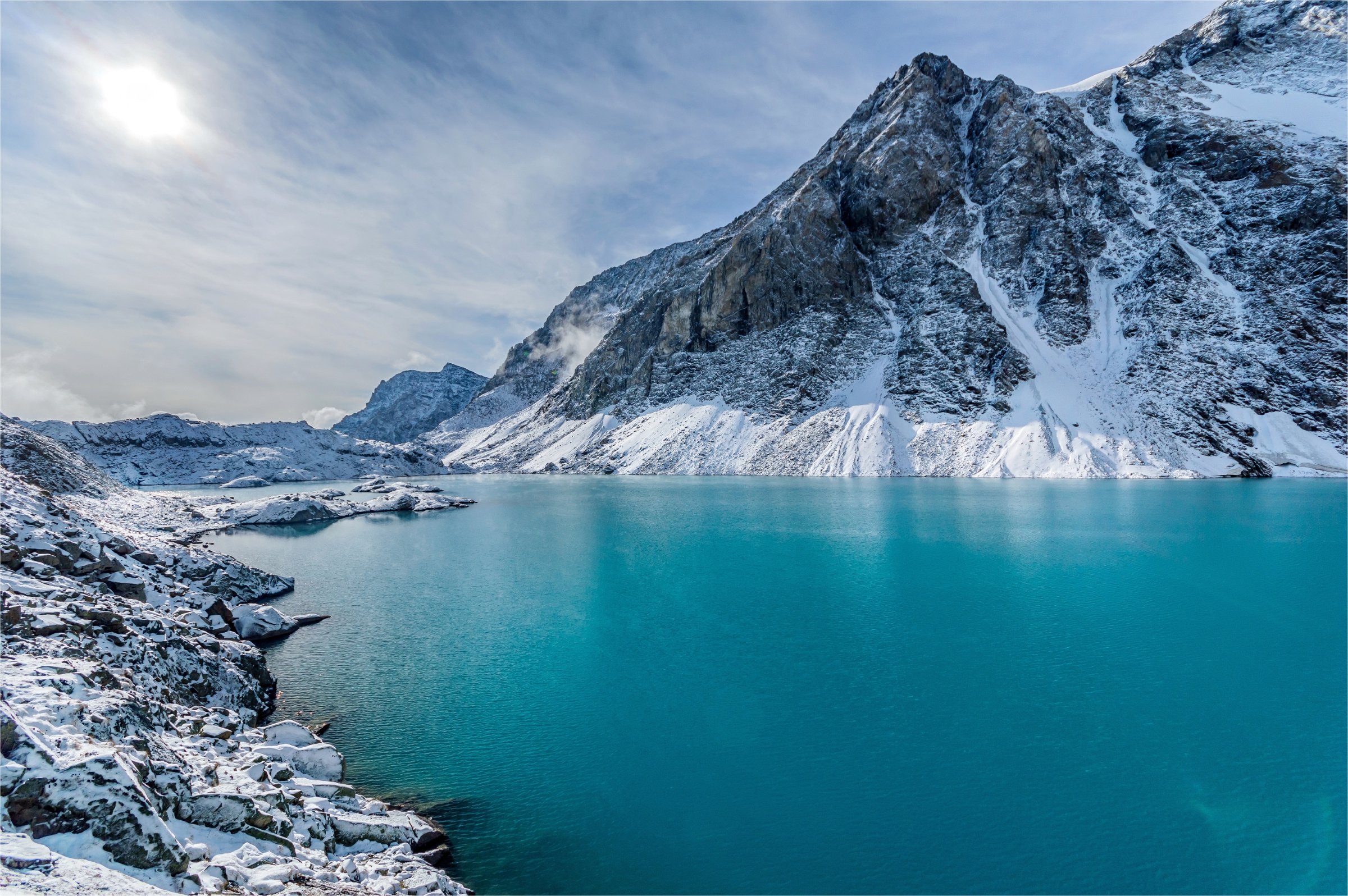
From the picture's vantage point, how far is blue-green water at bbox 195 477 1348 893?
38.9 feet

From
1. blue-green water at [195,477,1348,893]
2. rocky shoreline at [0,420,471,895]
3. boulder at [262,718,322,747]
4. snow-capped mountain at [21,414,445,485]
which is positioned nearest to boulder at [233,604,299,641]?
blue-green water at [195,477,1348,893]

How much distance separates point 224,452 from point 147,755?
167m

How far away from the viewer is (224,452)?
143875 mm

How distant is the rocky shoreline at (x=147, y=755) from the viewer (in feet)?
24.3

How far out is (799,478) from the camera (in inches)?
4149

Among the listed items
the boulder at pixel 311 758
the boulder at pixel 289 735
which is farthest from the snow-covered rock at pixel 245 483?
the boulder at pixel 311 758

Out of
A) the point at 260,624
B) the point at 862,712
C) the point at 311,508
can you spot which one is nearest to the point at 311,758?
the point at 862,712

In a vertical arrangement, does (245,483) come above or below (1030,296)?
below

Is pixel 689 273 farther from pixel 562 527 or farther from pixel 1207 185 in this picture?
pixel 562 527

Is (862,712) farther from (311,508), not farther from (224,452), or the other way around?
(224,452)

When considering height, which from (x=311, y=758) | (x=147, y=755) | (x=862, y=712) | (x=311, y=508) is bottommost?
(x=862, y=712)

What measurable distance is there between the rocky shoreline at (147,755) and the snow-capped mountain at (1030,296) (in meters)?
99.6

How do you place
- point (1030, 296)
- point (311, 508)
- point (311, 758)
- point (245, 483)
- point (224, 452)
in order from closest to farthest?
1. point (311, 758)
2. point (311, 508)
3. point (245, 483)
4. point (1030, 296)
5. point (224, 452)

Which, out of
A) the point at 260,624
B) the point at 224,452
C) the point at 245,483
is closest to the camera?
the point at 260,624
